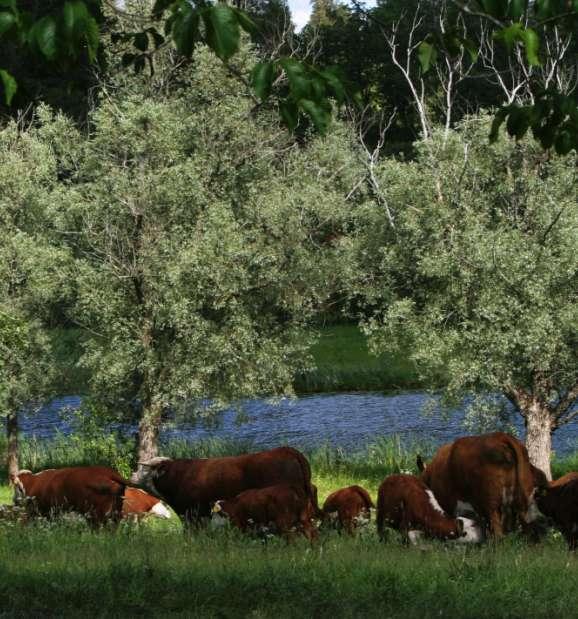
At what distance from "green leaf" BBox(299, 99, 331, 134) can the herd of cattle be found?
749 cm

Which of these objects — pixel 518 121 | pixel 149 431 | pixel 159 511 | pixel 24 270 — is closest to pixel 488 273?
pixel 149 431

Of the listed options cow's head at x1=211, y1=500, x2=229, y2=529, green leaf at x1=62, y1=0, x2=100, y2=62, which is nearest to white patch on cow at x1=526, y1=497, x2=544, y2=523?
cow's head at x1=211, y1=500, x2=229, y2=529

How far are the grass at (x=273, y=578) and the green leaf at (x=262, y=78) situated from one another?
3.76 metres

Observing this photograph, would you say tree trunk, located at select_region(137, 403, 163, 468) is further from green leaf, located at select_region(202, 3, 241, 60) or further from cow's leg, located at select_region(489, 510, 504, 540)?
green leaf, located at select_region(202, 3, 241, 60)

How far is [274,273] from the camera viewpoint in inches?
1022

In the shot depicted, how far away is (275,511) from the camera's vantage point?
41.1 feet

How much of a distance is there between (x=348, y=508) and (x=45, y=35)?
410 inches

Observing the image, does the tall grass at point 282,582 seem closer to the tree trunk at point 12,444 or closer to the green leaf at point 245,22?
the green leaf at point 245,22

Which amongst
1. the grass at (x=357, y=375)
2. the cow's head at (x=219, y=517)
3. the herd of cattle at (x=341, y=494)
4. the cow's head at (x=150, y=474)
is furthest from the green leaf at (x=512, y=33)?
the grass at (x=357, y=375)

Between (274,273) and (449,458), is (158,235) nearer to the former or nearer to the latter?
(274,273)

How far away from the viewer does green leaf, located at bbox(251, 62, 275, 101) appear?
553 cm

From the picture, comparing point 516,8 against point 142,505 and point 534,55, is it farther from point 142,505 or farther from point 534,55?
point 142,505

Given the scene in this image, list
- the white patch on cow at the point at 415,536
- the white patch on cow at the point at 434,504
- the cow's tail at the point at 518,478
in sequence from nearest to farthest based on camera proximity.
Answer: the white patch on cow at the point at 415,536 → the white patch on cow at the point at 434,504 → the cow's tail at the point at 518,478

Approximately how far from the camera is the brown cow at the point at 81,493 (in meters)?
14.5
